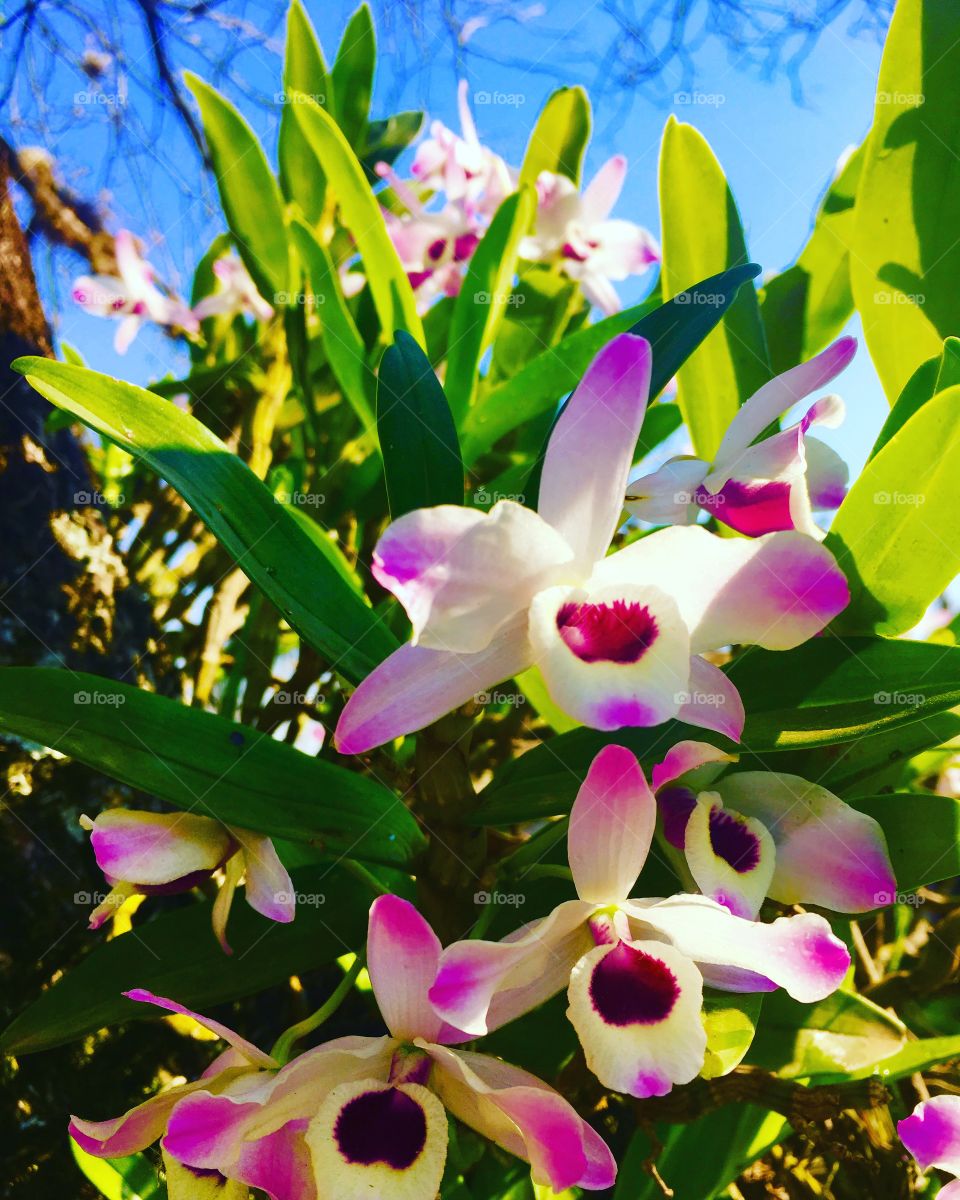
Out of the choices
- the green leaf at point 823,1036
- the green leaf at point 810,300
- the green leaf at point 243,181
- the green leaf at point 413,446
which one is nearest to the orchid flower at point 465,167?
the green leaf at point 243,181

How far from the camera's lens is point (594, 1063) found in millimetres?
505

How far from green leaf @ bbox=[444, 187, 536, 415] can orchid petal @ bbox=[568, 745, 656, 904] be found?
77 cm

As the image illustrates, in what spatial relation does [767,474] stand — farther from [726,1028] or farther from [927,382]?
[726,1028]

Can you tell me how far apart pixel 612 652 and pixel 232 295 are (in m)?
1.25

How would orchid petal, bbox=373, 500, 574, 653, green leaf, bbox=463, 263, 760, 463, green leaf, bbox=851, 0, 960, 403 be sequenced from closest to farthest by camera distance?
1. orchid petal, bbox=373, 500, 574, 653
2. green leaf, bbox=851, 0, 960, 403
3. green leaf, bbox=463, 263, 760, 463

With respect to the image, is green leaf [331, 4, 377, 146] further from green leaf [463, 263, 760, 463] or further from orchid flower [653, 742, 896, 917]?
orchid flower [653, 742, 896, 917]

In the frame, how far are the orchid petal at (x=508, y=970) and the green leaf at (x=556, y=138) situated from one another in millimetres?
1261

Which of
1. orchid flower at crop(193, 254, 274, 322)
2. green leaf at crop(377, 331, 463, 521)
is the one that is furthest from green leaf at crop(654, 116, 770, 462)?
orchid flower at crop(193, 254, 274, 322)

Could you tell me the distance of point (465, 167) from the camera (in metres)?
1.53

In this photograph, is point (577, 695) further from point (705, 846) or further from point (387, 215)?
point (387, 215)

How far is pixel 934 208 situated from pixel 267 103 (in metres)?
1.21

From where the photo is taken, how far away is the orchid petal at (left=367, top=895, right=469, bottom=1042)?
1.81 feet

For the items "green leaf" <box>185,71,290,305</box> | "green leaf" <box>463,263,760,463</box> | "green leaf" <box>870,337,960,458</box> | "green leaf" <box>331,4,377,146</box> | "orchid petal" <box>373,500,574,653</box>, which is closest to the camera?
"orchid petal" <box>373,500,574,653</box>

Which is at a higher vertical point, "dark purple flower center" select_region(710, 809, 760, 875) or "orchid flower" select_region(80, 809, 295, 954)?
"orchid flower" select_region(80, 809, 295, 954)
